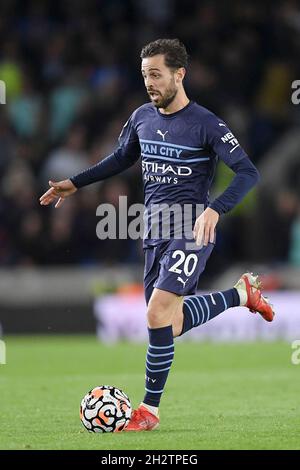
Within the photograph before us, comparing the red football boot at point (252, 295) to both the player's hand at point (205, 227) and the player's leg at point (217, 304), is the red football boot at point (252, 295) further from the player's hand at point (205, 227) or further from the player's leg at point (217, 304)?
the player's hand at point (205, 227)

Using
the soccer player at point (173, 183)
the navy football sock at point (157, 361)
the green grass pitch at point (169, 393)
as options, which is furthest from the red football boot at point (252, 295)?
the navy football sock at point (157, 361)

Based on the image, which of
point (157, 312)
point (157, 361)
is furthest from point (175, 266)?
point (157, 361)

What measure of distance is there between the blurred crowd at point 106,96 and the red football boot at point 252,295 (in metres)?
7.45

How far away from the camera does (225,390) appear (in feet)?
33.2

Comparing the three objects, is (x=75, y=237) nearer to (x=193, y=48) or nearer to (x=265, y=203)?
(x=265, y=203)

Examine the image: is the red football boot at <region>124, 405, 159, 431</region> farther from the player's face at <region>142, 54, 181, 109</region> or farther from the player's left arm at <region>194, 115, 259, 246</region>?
the player's face at <region>142, 54, 181, 109</region>

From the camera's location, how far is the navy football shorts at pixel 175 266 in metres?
7.73

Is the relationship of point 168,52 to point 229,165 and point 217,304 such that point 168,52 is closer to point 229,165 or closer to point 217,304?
point 229,165

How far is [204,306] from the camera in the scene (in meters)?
8.32

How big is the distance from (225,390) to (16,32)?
392 inches

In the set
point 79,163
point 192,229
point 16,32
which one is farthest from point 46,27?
point 192,229

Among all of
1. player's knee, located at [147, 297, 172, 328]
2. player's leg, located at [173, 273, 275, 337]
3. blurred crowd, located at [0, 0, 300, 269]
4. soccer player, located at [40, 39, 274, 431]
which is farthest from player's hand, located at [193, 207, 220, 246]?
blurred crowd, located at [0, 0, 300, 269]

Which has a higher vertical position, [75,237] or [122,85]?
[122,85]

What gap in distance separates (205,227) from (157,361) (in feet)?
3.15
